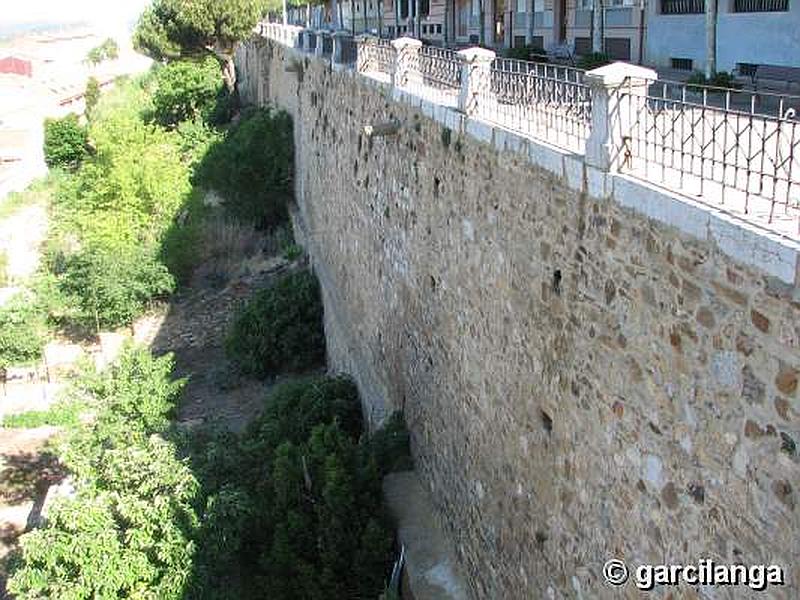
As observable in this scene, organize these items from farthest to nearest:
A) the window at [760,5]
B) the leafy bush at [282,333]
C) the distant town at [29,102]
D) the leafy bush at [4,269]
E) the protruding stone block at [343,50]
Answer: the distant town at [29,102] → the leafy bush at [4,269] → the leafy bush at [282,333] → the protruding stone block at [343,50] → the window at [760,5]

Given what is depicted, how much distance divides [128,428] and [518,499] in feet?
19.9

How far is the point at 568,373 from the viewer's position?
17.8 feet

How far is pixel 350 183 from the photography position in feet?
43.7

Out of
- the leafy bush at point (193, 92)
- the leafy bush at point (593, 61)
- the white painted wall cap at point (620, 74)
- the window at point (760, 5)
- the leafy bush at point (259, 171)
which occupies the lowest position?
the leafy bush at point (259, 171)

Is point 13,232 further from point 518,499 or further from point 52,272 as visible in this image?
point 518,499

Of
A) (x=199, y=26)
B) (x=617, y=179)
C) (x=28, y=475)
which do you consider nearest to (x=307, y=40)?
(x=28, y=475)

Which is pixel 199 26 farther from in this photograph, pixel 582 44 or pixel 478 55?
pixel 478 55

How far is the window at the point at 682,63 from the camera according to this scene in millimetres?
15609

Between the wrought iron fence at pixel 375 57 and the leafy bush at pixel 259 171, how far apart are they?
10.2 meters

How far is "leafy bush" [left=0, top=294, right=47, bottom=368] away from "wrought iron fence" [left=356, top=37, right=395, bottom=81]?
1264cm

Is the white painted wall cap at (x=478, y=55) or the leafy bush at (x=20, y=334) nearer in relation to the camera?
the white painted wall cap at (x=478, y=55)

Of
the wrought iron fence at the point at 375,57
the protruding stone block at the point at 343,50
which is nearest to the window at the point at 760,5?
the wrought iron fence at the point at 375,57

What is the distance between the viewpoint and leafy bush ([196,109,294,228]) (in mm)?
22781

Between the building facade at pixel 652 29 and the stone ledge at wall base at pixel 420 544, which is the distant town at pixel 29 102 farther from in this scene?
the stone ledge at wall base at pixel 420 544
